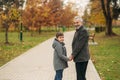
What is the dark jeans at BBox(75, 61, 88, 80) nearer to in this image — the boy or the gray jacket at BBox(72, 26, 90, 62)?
the gray jacket at BBox(72, 26, 90, 62)

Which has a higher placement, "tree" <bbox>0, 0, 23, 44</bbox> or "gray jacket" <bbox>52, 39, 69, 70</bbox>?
"tree" <bbox>0, 0, 23, 44</bbox>

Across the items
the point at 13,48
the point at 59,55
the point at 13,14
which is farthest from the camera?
the point at 13,14

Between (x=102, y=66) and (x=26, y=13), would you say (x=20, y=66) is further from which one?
(x=26, y=13)

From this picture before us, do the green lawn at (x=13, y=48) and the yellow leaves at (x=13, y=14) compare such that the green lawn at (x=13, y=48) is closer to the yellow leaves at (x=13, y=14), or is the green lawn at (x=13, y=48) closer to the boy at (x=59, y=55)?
the yellow leaves at (x=13, y=14)

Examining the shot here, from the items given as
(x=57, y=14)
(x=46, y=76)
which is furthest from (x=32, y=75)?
(x=57, y=14)

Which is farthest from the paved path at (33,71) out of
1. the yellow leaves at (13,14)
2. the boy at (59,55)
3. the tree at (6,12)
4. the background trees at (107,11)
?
the background trees at (107,11)

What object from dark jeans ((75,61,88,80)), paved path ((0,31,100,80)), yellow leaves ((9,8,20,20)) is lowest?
paved path ((0,31,100,80))

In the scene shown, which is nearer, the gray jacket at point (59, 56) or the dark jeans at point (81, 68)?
the dark jeans at point (81, 68)

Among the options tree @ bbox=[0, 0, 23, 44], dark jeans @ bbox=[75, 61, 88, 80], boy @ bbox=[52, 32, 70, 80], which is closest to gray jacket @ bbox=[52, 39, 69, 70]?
boy @ bbox=[52, 32, 70, 80]

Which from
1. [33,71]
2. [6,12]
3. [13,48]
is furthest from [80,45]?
[6,12]

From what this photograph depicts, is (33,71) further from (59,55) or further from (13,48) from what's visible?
(13,48)

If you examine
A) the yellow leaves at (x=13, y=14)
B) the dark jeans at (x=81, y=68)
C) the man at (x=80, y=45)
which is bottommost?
the dark jeans at (x=81, y=68)

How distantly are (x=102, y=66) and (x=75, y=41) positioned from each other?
6497 mm

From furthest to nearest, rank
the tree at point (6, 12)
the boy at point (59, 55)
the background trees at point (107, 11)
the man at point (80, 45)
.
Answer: the background trees at point (107, 11) → the tree at point (6, 12) → the boy at point (59, 55) → the man at point (80, 45)
